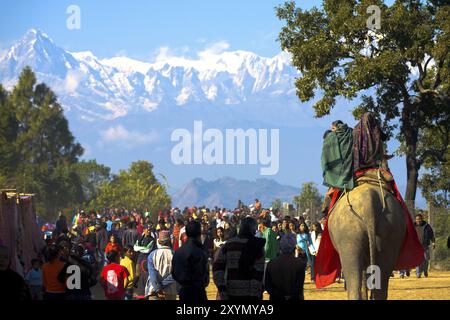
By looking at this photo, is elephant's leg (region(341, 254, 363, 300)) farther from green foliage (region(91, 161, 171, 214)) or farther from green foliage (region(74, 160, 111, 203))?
green foliage (region(74, 160, 111, 203))

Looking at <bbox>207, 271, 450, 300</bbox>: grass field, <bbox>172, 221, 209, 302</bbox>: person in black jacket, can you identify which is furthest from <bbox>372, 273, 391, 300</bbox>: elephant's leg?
<bbox>207, 271, 450, 300</bbox>: grass field

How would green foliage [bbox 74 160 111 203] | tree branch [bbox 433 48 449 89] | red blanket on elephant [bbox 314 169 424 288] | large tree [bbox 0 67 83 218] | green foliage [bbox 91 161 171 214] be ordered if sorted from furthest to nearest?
green foliage [bbox 74 160 111 203], green foliage [bbox 91 161 171 214], large tree [bbox 0 67 83 218], tree branch [bbox 433 48 449 89], red blanket on elephant [bbox 314 169 424 288]

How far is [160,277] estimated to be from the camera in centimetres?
1764

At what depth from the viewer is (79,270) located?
15781mm

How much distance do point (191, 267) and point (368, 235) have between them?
2.65 m

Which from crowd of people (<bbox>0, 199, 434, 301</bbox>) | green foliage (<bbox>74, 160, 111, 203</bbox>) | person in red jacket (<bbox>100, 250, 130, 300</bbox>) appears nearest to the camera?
crowd of people (<bbox>0, 199, 434, 301</bbox>)

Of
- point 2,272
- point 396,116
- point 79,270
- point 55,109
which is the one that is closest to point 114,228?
point 396,116

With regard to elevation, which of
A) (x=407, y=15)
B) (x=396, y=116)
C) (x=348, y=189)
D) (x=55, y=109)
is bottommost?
(x=348, y=189)

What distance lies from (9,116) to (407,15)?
7164cm

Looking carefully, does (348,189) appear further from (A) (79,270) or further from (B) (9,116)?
(B) (9,116)

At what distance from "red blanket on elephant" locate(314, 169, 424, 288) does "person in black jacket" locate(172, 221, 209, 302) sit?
2497 millimetres

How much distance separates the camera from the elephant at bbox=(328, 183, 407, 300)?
15000 millimetres

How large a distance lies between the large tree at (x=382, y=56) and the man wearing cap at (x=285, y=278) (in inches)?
844

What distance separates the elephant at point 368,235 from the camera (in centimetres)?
1500
